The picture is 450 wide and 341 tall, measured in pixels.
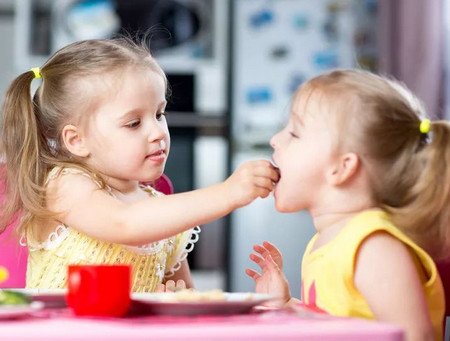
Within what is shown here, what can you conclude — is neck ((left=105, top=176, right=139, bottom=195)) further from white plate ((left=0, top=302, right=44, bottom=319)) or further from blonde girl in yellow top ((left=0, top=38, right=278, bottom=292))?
white plate ((left=0, top=302, right=44, bottom=319))

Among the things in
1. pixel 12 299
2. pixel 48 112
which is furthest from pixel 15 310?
pixel 48 112

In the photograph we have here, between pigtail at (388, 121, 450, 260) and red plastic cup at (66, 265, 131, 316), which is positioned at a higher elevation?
pigtail at (388, 121, 450, 260)

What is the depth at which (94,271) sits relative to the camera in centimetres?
93

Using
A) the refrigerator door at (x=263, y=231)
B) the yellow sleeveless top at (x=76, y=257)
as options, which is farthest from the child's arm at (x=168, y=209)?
the refrigerator door at (x=263, y=231)

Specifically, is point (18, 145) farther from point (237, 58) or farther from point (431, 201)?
point (237, 58)

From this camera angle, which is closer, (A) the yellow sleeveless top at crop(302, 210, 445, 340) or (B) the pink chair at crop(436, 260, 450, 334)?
(A) the yellow sleeveless top at crop(302, 210, 445, 340)

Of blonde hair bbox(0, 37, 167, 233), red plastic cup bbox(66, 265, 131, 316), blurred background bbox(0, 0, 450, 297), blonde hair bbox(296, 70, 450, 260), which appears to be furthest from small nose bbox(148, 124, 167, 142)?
blurred background bbox(0, 0, 450, 297)

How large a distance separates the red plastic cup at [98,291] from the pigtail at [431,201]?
44cm

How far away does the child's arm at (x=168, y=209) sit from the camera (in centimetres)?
124

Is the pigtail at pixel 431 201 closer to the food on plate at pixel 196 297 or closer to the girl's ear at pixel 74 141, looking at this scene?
the food on plate at pixel 196 297

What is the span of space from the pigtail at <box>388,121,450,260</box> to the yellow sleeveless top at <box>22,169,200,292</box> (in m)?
0.54

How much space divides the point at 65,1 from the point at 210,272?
59.1 inches

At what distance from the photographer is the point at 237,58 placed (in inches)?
167

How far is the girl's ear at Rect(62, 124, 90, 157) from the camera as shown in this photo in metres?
1.55
